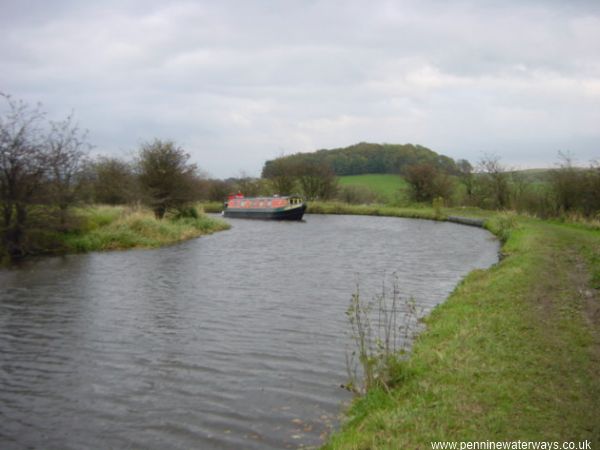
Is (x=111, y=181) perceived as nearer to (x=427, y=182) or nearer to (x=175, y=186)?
(x=175, y=186)

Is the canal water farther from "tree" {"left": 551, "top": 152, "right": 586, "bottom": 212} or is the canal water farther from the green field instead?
the green field

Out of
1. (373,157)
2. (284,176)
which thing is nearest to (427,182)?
(284,176)

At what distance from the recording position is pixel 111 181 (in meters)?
28.9

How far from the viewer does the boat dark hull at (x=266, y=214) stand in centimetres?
3788

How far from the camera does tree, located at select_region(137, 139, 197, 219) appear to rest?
87.8 ft

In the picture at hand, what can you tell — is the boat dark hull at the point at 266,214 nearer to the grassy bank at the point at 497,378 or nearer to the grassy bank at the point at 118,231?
the grassy bank at the point at 118,231

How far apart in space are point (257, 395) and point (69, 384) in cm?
223

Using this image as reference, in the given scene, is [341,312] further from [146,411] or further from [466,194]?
[466,194]

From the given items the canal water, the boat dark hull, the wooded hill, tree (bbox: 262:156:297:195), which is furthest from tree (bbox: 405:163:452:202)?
the canal water

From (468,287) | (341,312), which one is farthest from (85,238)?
(468,287)

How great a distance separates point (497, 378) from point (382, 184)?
55.4m

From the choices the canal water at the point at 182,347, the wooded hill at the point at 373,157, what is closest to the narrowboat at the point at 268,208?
the wooded hill at the point at 373,157

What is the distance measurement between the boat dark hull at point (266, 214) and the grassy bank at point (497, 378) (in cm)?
2883

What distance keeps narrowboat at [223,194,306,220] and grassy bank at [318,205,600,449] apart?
94.9ft
